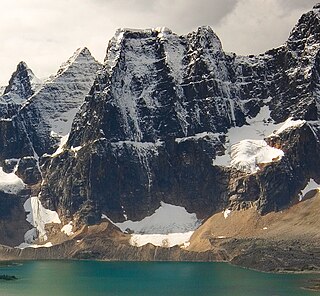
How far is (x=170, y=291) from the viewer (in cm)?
19762

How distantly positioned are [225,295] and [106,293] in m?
30.5

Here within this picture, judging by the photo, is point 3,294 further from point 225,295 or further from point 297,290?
point 297,290

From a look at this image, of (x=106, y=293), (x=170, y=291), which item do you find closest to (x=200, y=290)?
(x=170, y=291)

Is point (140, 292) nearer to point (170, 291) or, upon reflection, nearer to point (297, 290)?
point (170, 291)

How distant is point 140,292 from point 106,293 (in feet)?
28.0

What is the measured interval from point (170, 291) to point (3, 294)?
41.5 m

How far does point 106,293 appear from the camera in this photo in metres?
197

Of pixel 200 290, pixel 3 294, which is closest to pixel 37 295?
pixel 3 294

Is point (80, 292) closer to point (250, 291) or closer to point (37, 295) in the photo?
point (37, 295)

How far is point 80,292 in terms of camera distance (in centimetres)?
19888

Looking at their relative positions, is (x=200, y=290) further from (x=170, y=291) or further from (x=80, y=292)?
(x=80, y=292)

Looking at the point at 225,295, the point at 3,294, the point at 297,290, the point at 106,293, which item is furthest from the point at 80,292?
the point at 297,290

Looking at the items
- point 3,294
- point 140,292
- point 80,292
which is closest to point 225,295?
point 140,292

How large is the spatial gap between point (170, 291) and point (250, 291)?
2011 cm
